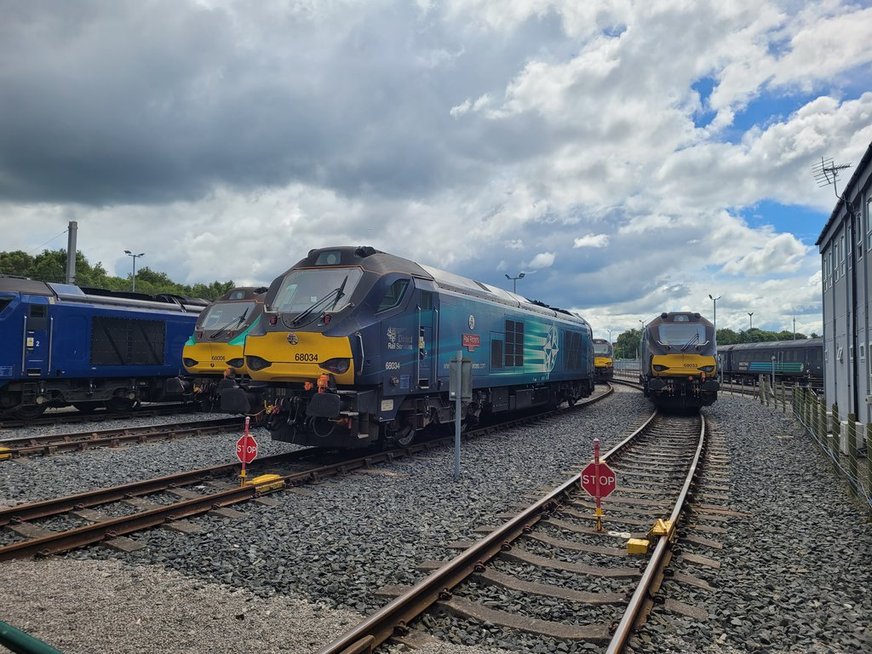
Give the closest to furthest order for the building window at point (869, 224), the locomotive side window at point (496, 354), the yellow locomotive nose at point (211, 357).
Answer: the locomotive side window at point (496, 354) < the yellow locomotive nose at point (211, 357) < the building window at point (869, 224)

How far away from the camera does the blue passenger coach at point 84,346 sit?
15.4 m

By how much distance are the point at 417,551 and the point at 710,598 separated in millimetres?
2675

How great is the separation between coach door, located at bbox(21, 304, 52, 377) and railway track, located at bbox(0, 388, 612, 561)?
8.75m

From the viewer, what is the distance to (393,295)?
1060 centimetres

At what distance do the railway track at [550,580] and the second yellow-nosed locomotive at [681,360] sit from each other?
12239mm

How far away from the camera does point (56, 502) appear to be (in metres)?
7.39

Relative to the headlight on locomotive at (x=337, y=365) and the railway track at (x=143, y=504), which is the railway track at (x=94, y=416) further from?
the headlight on locomotive at (x=337, y=365)

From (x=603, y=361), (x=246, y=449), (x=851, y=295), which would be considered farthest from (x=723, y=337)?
(x=246, y=449)

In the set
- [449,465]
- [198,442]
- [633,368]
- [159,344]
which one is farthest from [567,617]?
[633,368]

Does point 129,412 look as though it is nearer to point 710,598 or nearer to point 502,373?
point 502,373

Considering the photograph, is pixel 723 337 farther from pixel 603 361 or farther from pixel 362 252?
pixel 362 252

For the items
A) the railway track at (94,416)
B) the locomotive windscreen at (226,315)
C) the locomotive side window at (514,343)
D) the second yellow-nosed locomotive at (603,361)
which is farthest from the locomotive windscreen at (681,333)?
the second yellow-nosed locomotive at (603,361)

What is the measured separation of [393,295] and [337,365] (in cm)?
167

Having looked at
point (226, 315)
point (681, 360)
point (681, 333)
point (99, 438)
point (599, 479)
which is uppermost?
point (226, 315)
